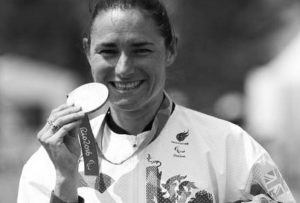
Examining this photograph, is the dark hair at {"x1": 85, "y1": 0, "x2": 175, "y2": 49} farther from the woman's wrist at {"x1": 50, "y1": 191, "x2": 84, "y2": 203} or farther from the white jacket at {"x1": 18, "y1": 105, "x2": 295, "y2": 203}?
the woman's wrist at {"x1": 50, "y1": 191, "x2": 84, "y2": 203}

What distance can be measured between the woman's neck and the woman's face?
0.24ft

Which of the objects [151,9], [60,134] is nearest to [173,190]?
[60,134]

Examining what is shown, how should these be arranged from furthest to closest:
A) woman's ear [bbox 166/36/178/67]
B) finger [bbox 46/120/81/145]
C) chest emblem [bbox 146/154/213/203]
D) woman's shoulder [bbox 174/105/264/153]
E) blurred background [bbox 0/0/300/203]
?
blurred background [bbox 0/0/300/203]
woman's ear [bbox 166/36/178/67]
woman's shoulder [bbox 174/105/264/153]
chest emblem [bbox 146/154/213/203]
finger [bbox 46/120/81/145]

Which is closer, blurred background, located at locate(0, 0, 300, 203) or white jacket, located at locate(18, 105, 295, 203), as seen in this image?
white jacket, located at locate(18, 105, 295, 203)

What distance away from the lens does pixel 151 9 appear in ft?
11.1

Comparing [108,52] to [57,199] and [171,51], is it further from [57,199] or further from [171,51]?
[57,199]

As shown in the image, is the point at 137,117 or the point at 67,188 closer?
the point at 67,188

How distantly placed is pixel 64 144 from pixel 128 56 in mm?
421

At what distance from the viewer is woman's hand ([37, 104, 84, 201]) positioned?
10.1 ft

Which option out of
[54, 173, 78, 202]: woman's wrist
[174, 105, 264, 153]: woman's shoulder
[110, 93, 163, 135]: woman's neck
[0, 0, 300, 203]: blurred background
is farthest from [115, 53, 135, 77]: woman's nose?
[0, 0, 300, 203]: blurred background

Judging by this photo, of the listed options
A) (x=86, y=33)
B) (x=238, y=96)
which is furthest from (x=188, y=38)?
(x=86, y=33)

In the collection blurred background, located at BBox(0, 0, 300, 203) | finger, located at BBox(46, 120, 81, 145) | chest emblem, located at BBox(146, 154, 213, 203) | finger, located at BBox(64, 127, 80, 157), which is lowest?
blurred background, located at BBox(0, 0, 300, 203)

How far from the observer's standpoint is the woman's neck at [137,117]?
3.44 metres

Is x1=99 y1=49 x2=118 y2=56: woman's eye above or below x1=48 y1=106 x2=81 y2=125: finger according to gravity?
above
